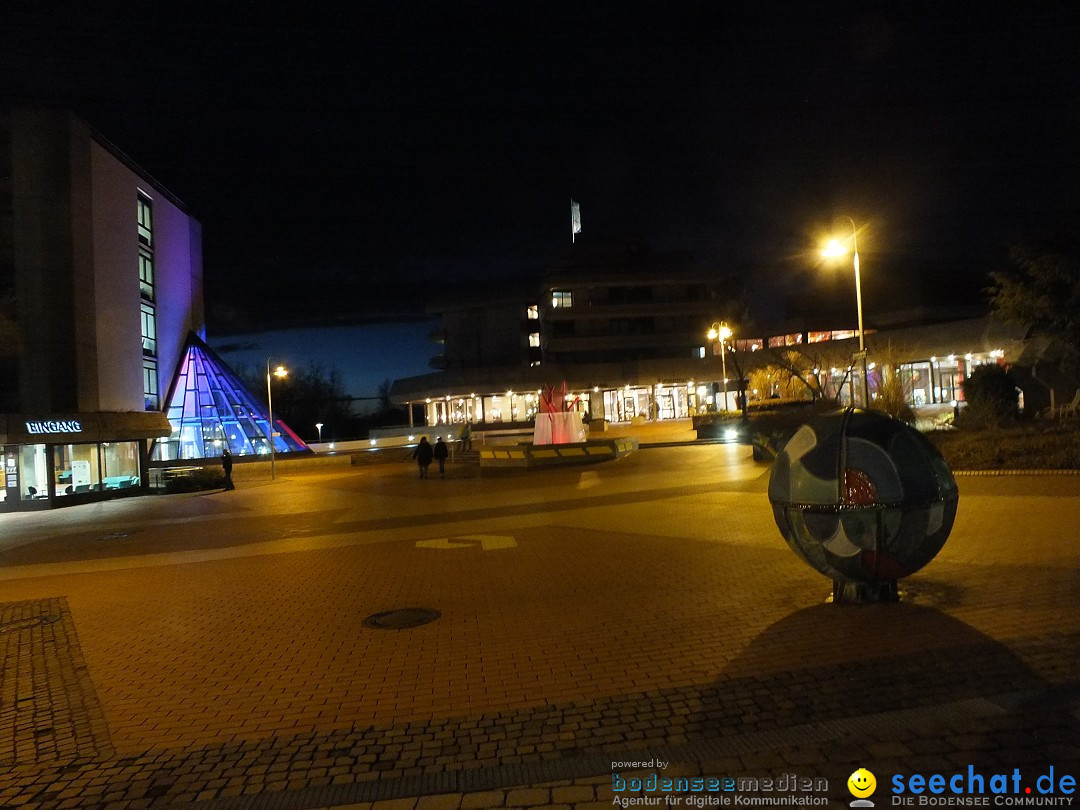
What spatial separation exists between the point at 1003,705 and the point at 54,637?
848 cm

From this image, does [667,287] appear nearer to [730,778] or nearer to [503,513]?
[503,513]

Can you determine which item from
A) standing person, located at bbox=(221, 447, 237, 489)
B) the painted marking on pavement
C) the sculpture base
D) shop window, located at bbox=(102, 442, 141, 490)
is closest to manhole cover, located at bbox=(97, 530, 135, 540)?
the painted marking on pavement

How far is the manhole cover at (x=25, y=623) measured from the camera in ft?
27.2

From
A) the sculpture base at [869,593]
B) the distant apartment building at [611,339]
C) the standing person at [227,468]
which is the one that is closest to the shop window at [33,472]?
the standing person at [227,468]

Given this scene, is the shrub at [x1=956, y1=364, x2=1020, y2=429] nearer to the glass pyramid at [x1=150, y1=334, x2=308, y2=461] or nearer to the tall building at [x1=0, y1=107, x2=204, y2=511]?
the tall building at [x1=0, y1=107, x2=204, y2=511]

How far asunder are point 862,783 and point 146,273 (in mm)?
42394

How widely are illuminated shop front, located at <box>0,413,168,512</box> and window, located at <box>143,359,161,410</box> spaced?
1019cm

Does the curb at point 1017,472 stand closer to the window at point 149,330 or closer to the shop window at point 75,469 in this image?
the shop window at point 75,469

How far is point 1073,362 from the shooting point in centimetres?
2267

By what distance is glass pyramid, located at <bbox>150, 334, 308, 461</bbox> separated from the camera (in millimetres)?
40188

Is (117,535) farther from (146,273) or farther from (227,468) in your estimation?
(146,273)

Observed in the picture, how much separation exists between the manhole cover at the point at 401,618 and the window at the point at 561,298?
201ft

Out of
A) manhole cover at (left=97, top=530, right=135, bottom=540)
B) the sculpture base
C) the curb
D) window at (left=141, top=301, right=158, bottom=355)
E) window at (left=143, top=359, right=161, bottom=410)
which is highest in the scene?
window at (left=141, top=301, right=158, bottom=355)

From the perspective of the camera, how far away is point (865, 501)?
6.68 meters
